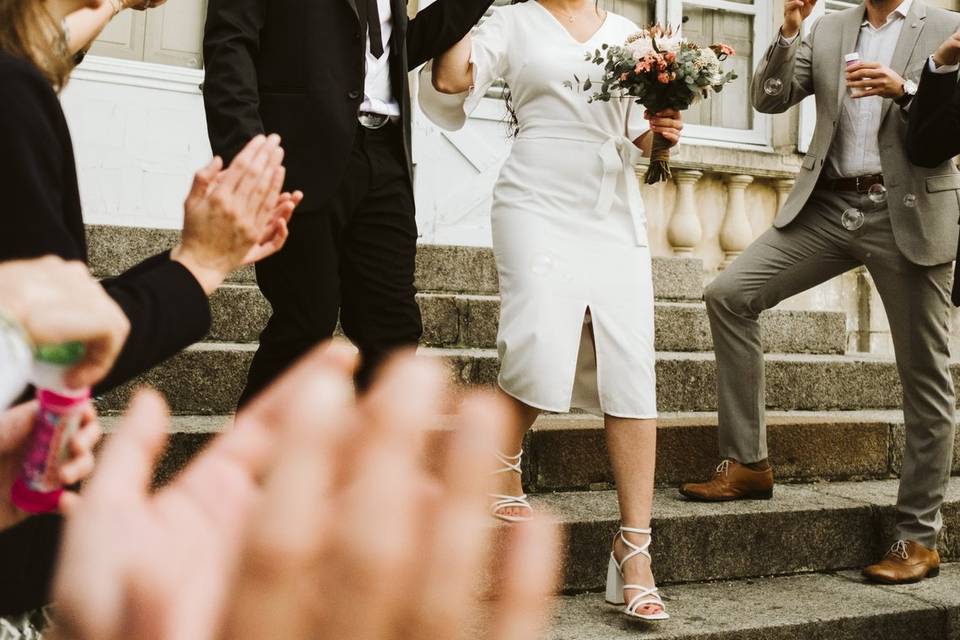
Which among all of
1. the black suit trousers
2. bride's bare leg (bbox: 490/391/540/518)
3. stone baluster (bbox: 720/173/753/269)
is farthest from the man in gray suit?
stone baluster (bbox: 720/173/753/269)

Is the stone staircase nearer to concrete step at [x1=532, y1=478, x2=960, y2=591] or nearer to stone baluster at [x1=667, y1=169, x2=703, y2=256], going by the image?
concrete step at [x1=532, y1=478, x2=960, y2=591]

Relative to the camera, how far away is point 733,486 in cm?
386

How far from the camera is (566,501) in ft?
12.0

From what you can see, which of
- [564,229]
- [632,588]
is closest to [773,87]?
[564,229]

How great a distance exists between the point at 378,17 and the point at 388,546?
2.75 metres

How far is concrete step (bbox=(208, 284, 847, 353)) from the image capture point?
4.39 m

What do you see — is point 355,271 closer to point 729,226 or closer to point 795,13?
point 795,13

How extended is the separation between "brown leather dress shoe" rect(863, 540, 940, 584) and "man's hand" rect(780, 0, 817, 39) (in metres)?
1.99


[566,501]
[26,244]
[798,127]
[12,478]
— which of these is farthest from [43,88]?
[798,127]

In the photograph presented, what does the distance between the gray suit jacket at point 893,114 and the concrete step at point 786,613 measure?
120cm

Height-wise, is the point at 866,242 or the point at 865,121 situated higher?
the point at 865,121

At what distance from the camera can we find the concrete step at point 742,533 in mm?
3369

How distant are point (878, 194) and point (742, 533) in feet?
4.50

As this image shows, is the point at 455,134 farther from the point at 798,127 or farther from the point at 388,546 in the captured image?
the point at 388,546
